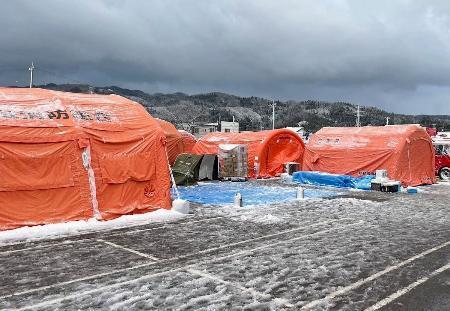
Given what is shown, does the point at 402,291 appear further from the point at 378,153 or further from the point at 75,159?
the point at 378,153

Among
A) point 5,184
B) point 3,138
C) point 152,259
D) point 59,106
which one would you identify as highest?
point 59,106

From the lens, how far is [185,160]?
2398 cm

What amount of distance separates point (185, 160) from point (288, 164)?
21.8 ft

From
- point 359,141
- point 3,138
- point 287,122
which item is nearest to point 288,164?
point 359,141

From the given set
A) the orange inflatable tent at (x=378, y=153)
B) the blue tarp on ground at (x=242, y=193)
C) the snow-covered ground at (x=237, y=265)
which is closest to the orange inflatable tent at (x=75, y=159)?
the snow-covered ground at (x=237, y=265)

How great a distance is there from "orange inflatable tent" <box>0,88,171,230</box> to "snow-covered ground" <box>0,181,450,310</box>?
100cm

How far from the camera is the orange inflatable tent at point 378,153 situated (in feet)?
75.6

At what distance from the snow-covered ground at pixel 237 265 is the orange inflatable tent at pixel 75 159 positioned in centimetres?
100

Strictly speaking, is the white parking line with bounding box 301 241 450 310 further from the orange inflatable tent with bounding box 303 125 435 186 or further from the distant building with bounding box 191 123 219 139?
the distant building with bounding box 191 123 219 139

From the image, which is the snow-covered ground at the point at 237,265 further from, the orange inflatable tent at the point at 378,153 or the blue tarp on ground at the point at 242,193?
the orange inflatable tent at the point at 378,153

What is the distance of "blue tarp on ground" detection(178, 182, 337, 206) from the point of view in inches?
647

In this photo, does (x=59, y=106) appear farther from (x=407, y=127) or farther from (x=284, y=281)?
(x=407, y=127)

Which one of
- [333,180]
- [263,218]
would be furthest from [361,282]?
[333,180]

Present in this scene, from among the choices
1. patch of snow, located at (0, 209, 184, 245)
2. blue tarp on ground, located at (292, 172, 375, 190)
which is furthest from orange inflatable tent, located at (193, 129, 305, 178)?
patch of snow, located at (0, 209, 184, 245)
